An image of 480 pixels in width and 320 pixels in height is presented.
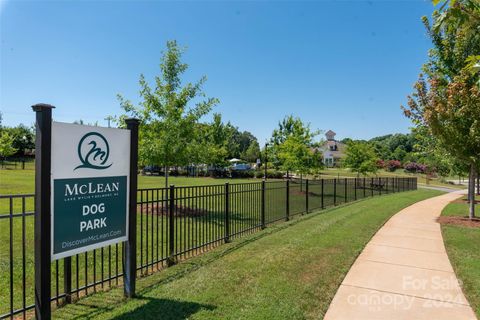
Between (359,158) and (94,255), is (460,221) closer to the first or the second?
(94,255)

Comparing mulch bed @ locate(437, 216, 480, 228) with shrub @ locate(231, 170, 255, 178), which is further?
shrub @ locate(231, 170, 255, 178)

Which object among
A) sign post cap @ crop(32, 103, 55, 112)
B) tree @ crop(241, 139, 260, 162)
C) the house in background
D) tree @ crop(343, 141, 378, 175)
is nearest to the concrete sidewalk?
sign post cap @ crop(32, 103, 55, 112)

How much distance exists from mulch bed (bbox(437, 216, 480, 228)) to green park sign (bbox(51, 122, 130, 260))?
10.0 metres

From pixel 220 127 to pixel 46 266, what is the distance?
135 feet

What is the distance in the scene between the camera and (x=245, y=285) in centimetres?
455

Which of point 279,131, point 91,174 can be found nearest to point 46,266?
point 91,174

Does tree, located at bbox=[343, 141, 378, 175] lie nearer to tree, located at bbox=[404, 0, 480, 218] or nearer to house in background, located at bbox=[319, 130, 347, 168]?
tree, located at bbox=[404, 0, 480, 218]

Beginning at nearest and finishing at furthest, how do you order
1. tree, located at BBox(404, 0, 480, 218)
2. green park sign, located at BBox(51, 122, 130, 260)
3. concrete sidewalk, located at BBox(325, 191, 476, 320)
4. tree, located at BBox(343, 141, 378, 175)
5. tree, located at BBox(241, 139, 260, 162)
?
green park sign, located at BBox(51, 122, 130, 260) < concrete sidewalk, located at BBox(325, 191, 476, 320) < tree, located at BBox(404, 0, 480, 218) < tree, located at BBox(343, 141, 378, 175) < tree, located at BBox(241, 139, 260, 162)

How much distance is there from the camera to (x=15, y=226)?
8.27 m

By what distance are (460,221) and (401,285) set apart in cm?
746

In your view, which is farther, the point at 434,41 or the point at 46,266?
the point at 434,41

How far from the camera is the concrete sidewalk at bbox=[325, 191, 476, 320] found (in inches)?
154

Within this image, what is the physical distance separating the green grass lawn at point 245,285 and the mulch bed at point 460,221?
187 inches

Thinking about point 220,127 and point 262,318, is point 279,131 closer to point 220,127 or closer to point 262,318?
point 220,127
